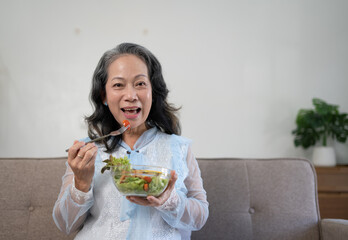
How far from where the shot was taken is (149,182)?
979 mm

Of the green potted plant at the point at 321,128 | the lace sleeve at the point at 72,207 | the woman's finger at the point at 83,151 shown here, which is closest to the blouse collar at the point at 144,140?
the lace sleeve at the point at 72,207

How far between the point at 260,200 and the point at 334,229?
1.07 ft

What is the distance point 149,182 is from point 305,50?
3.21m

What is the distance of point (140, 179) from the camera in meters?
0.98

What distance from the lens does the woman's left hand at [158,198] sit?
3.33 ft

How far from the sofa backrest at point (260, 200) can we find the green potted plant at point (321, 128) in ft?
6.01

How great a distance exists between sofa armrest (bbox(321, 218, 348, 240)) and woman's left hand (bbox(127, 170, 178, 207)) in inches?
32.1

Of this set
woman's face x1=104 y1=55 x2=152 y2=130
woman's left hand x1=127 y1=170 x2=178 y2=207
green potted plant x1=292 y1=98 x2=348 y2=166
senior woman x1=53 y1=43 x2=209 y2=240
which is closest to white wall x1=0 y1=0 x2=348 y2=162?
green potted plant x1=292 y1=98 x2=348 y2=166

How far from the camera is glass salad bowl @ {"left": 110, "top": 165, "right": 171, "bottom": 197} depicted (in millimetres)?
977

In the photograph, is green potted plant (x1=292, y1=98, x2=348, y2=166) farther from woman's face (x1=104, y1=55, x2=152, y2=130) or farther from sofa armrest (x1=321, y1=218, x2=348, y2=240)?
woman's face (x1=104, y1=55, x2=152, y2=130)

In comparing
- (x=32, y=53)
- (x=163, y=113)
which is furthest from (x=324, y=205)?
(x=32, y=53)

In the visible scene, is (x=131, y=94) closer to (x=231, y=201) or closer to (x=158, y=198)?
(x=158, y=198)

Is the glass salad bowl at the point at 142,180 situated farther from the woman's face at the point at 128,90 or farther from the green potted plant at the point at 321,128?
the green potted plant at the point at 321,128

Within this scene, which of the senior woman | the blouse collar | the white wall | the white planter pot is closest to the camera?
the senior woman
